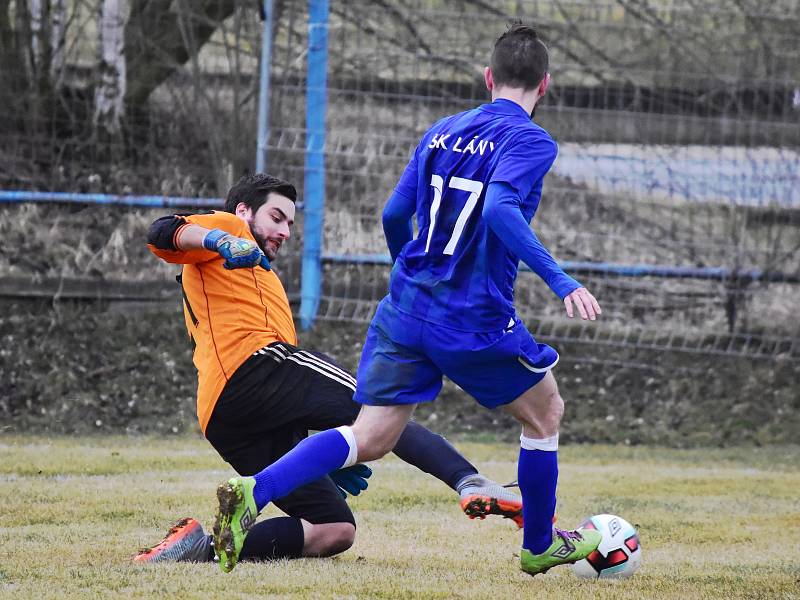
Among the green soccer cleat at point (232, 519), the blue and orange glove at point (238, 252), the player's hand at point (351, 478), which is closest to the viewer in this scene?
the green soccer cleat at point (232, 519)

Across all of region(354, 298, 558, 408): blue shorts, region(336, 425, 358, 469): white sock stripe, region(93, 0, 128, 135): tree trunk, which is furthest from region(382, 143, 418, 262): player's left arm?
region(93, 0, 128, 135): tree trunk

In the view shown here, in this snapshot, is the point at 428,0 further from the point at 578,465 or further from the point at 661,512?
the point at 661,512

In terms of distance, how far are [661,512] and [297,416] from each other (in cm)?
273

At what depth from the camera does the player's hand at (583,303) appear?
401cm

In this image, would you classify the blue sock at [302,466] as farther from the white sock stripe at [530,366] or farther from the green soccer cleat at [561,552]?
the green soccer cleat at [561,552]

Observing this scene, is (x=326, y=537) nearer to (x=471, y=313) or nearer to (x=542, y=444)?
(x=542, y=444)

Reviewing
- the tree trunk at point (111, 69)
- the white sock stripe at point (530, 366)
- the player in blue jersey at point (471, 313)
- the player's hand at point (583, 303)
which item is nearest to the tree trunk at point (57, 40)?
the tree trunk at point (111, 69)

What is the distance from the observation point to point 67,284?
35.3ft

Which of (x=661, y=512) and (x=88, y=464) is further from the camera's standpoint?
(x=88, y=464)

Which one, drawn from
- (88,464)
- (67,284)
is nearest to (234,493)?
(88,464)

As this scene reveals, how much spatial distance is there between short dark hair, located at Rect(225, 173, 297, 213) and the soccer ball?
172 cm

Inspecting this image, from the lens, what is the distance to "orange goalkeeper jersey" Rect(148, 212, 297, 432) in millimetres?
4840

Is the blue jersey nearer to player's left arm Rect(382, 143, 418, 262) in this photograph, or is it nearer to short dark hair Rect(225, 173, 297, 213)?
player's left arm Rect(382, 143, 418, 262)

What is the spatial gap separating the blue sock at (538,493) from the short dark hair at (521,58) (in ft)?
4.14
